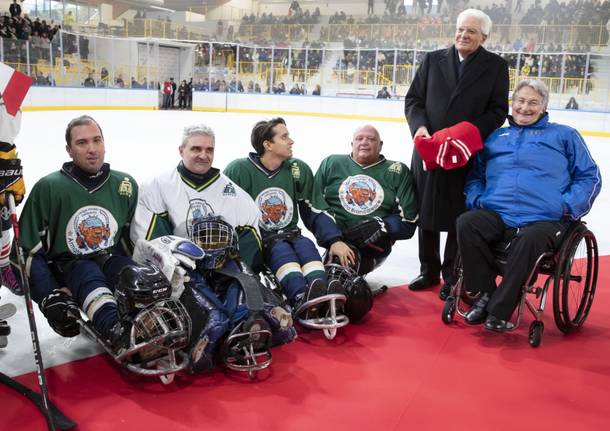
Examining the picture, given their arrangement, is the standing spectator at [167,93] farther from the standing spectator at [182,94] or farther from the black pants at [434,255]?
the black pants at [434,255]

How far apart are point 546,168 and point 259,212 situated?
129 cm

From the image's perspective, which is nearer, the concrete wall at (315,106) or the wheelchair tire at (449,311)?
the wheelchair tire at (449,311)

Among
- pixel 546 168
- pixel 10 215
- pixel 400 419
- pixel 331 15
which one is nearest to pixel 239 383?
pixel 400 419

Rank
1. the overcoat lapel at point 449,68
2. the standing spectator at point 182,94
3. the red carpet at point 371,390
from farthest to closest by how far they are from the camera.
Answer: the standing spectator at point 182,94
the overcoat lapel at point 449,68
the red carpet at point 371,390

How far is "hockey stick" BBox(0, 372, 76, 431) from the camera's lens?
1868 mm

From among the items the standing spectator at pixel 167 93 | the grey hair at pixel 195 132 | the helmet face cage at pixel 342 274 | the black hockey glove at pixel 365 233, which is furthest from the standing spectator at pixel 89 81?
the helmet face cage at pixel 342 274

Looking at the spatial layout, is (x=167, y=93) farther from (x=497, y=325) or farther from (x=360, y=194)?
(x=497, y=325)

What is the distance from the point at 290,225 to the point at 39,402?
139cm

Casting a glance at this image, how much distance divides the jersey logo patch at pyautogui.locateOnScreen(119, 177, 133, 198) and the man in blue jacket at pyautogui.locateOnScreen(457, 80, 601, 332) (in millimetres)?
1440

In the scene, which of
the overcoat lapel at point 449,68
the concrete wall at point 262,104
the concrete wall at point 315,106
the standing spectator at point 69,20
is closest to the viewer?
the overcoat lapel at point 449,68

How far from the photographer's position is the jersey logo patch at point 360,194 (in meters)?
3.19

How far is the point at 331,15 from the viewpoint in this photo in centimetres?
2197

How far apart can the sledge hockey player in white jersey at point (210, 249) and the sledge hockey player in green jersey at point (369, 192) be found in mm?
648

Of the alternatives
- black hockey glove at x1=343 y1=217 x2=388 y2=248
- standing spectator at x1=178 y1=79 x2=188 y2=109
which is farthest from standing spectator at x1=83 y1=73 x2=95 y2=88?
black hockey glove at x1=343 y1=217 x2=388 y2=248
